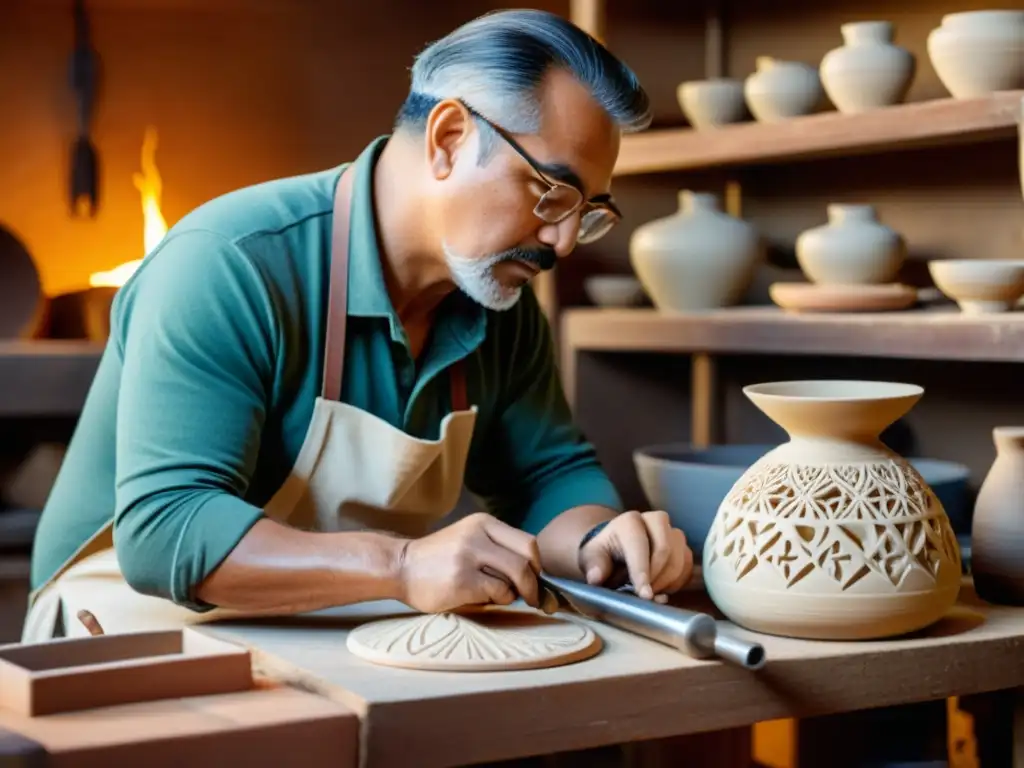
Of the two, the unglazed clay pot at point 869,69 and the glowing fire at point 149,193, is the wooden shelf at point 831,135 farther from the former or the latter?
the glowing fire at point 149,193

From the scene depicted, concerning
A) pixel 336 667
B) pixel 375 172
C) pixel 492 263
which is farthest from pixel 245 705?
pixel 375 172

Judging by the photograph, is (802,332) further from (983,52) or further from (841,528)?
(841,528)

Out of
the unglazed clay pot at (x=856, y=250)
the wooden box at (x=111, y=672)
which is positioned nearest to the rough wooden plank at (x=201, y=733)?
the wooden box at (x=111, y=672)

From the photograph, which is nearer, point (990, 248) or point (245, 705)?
point (245, 705)

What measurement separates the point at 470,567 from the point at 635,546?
291 millimetres

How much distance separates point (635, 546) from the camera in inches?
74.1

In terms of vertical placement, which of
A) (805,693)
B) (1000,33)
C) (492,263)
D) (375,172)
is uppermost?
(1000,33)

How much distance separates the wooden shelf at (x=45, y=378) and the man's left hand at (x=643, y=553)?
6.07ft

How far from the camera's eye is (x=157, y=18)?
4.08m

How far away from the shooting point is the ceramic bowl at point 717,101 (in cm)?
301

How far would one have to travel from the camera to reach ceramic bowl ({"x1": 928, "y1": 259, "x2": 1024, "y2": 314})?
2357 mm

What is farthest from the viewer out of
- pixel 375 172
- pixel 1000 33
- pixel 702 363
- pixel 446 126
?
pixel 702 363

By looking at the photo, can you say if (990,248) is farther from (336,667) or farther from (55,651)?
(55,651)

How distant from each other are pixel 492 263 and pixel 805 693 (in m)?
→ 0.70
